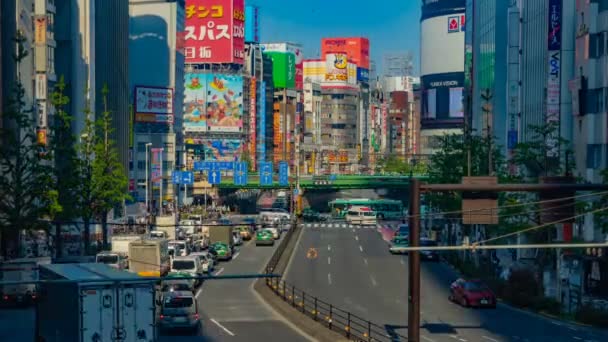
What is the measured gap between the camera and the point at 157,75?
178 metres

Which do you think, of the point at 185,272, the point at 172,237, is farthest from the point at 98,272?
the point at 172,237

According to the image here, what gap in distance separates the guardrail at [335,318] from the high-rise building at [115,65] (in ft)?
255

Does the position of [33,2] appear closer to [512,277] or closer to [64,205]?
[64,205]

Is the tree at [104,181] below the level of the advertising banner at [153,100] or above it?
below

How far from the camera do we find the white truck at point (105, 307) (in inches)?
969

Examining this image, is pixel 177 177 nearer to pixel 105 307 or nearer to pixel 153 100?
pixel 153 100

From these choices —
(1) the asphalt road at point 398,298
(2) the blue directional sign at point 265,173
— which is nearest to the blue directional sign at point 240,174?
(2) the blue directional sign at point 265,173

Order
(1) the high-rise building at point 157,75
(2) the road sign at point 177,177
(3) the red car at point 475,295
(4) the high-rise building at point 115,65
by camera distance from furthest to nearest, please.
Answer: (1) the high-rise building at point 157,75 < (4) the high-rise building at point 115,65 < (2) the road sign at point 177,177 < (3) the red car at point 475,295

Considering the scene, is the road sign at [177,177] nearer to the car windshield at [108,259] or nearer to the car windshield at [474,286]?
the car windshield at [108,259]

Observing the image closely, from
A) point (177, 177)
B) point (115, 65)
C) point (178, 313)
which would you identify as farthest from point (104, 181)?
point (115, 65)

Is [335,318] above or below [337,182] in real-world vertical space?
below

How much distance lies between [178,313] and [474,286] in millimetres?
16890

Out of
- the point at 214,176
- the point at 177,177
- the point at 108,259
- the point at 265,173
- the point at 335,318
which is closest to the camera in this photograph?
the point at 335,318

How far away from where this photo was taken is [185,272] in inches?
2197
